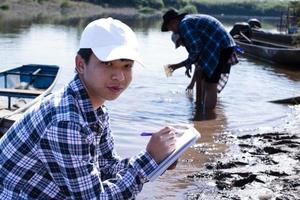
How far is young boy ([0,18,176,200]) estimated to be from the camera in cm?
214

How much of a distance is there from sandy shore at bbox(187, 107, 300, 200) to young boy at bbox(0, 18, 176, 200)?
9.18 ft

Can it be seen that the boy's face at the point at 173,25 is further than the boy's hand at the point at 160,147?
Yes

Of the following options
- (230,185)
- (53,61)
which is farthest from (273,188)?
(53,61)

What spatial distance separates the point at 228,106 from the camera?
1054cm

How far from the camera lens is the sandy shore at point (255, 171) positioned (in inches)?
199

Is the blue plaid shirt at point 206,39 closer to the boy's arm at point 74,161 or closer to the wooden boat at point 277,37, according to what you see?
the boy's arm at point 74,161

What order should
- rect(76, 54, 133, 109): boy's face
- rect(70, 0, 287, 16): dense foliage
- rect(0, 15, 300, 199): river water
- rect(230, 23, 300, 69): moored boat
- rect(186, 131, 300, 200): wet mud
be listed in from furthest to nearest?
rect(70, 0, 287, 16): dense foliage < rect(230, 23, 300, 69): moored boat < rect(0, 15, 300, 199): river water < rect(186, 131, 300, 200): wet mud < rect(76, 54, 133, 109): boy's face

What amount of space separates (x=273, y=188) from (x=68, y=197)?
3195 millimetres

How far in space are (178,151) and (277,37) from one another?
794 inches

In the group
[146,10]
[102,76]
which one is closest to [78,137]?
[102,76]

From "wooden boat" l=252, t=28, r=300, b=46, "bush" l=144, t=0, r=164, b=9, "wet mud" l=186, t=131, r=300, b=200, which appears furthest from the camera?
"bush" l=144, t=0, r=164, b=9

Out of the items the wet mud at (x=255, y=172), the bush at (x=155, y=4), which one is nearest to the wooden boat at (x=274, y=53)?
the wet mud at (x=255, y=172)

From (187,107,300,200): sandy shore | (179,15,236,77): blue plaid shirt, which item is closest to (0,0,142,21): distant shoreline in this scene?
(179,15,236,77): blue plaid shirt

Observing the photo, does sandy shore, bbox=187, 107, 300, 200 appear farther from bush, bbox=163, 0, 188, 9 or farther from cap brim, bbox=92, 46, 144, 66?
bush, bbox=163, 0, 188, 9
